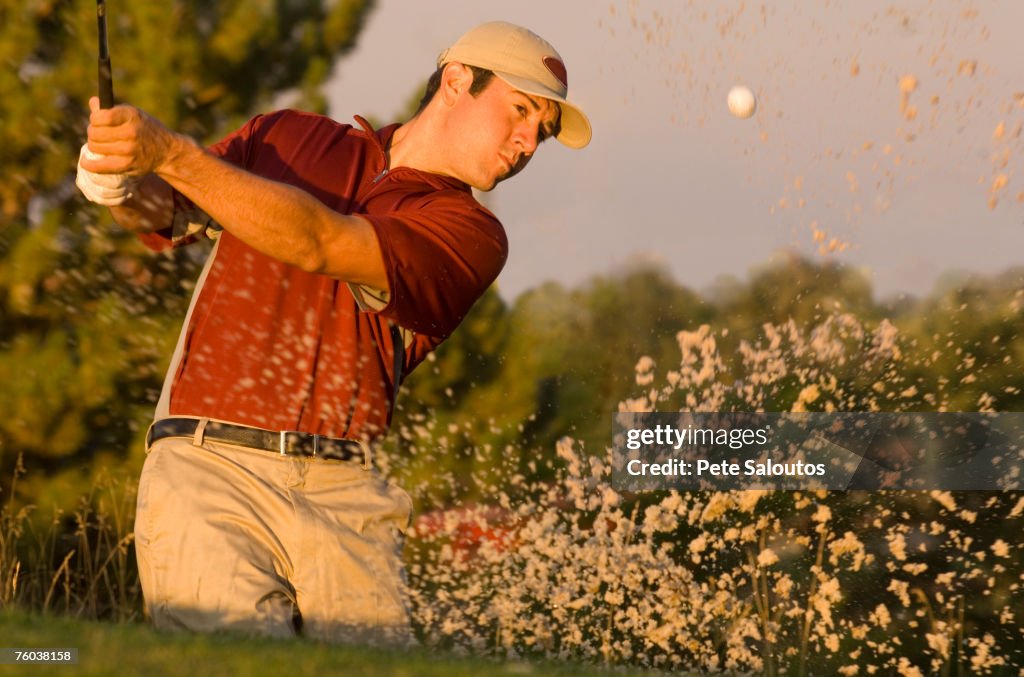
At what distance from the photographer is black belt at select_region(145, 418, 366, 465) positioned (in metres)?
3.39

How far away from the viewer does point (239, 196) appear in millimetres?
2947

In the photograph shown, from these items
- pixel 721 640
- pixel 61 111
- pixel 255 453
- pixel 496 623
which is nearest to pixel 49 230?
pixel 61 111

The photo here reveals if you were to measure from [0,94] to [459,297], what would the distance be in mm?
5654

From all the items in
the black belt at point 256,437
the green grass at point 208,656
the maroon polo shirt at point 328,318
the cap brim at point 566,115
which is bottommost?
the green grass at point 208,656

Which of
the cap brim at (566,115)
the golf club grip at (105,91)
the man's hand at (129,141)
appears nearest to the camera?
the man's hand at (129,141)

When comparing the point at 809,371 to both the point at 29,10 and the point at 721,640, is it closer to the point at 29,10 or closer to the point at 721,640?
the point at 721,640

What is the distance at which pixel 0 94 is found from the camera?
26.6 ft

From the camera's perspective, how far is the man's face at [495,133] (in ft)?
A: 12.3

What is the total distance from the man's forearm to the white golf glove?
278 millimetres

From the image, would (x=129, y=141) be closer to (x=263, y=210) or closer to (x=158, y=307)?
(x=263, y=210)

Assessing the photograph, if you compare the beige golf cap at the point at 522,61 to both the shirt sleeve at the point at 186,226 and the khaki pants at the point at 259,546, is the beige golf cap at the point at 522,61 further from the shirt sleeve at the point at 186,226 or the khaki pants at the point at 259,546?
the khaki pants at the point at 259,546

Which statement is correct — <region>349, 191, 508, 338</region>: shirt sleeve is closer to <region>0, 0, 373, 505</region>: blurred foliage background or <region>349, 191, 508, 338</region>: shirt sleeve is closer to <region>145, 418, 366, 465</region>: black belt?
<region>145, 418, 366, 465</region>: black belt

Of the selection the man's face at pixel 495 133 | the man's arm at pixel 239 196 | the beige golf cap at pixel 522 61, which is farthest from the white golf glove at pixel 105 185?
the beige golf cap at pixel 522 61

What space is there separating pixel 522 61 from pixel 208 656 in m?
1.90
